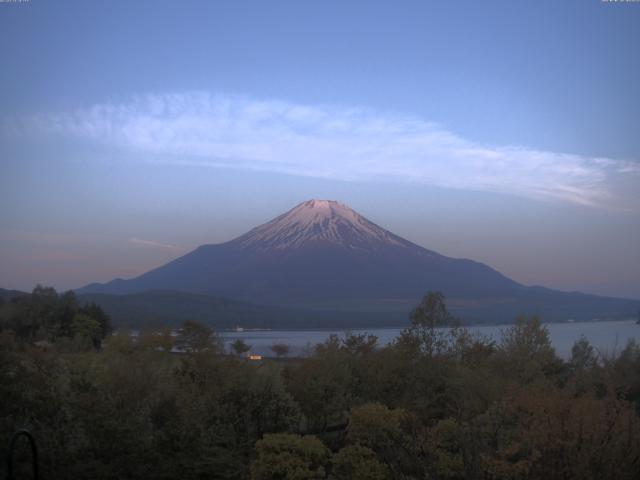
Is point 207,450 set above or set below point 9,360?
below

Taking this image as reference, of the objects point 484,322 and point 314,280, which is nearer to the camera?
point 484,322

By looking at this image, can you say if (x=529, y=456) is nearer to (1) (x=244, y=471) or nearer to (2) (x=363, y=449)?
(2) (x=363, y=449)

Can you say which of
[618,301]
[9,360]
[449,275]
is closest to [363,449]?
[9,360]

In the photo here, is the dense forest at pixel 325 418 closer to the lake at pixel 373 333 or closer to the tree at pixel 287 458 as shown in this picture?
the tree at pixel 287 458

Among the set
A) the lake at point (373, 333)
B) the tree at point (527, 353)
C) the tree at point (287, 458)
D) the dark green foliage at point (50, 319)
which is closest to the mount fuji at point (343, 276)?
the lake at point (373, 333)

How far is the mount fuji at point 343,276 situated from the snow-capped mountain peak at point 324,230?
17 cm

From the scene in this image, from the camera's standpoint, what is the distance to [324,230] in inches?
5079

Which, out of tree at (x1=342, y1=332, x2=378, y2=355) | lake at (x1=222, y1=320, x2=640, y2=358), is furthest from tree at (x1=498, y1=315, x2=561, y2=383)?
lake at (x1=222, y1=320, x2=640, y2=358)

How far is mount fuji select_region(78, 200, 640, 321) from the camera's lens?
4579 inches

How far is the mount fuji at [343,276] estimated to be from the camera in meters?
116

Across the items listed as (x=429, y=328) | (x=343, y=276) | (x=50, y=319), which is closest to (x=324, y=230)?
(x=343, y=276)

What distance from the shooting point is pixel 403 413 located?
1143 centimetres

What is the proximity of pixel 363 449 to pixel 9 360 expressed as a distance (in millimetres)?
6359

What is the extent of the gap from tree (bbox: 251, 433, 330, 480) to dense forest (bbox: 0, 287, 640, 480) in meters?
0.02
